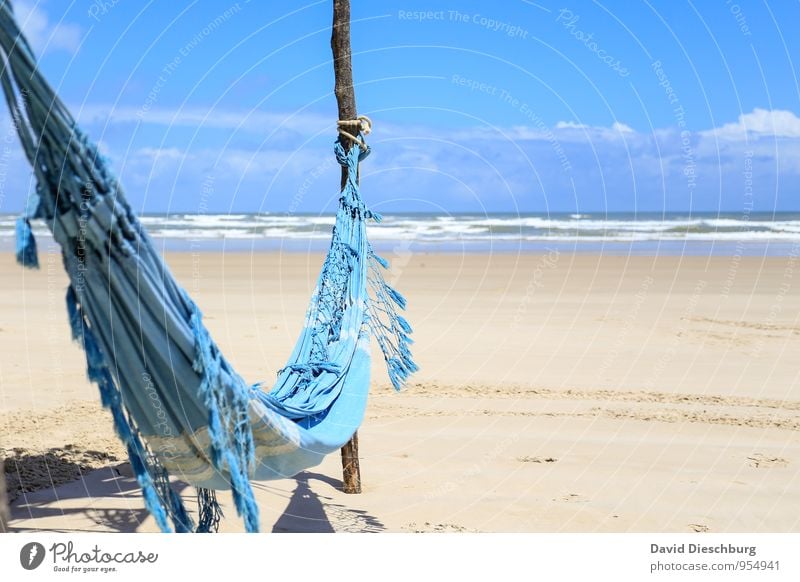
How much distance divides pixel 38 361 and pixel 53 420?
1.71 metres

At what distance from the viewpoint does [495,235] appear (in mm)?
21984

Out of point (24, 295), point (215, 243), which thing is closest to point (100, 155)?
point (24, 295)

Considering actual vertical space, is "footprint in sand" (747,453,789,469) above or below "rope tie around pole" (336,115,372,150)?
below

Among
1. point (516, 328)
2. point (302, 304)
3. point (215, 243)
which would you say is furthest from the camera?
point (215, 243)

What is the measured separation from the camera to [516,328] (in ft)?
27.1

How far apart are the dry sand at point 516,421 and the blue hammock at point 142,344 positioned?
3.42 ft

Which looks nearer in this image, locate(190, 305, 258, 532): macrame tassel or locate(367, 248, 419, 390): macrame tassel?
locate(190, 305, 258, 532): macrame tassel

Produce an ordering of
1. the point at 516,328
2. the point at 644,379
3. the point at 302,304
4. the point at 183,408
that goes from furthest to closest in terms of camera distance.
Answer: the point at 302,304 → the point at 516,328 → the point at 644,379 → the point at 183,408

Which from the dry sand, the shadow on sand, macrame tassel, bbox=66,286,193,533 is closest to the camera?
macrame tassel, bbox=66,286,193,533

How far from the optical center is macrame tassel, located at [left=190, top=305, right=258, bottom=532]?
2268mm

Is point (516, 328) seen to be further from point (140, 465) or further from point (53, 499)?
point (140, 465)

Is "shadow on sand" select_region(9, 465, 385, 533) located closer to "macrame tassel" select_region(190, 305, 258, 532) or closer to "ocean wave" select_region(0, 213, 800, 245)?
"macrame tassel" select_region(190, 305, 258, 532)

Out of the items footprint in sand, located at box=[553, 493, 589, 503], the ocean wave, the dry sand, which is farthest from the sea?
footprint in sand, located at box=[553, 493, 589, 503]

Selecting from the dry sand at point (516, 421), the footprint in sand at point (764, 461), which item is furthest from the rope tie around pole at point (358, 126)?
the footprint in sand at point (764, 461)
